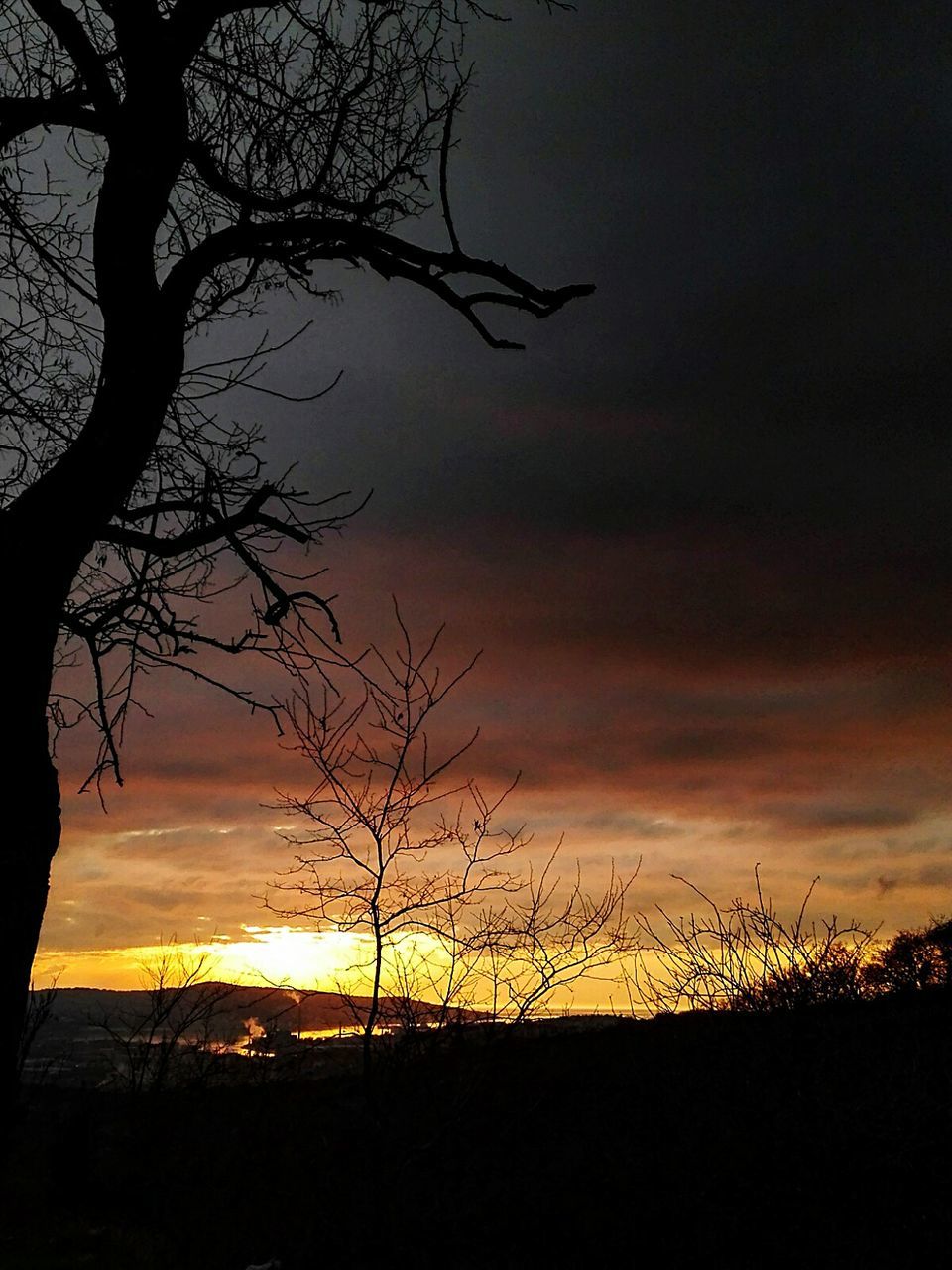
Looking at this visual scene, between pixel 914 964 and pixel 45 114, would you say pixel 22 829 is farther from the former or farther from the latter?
pixel 914 964

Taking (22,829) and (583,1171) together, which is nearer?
(22,829)

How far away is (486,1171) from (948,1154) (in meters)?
5.27

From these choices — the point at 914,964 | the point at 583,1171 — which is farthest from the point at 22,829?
the point at 914,964

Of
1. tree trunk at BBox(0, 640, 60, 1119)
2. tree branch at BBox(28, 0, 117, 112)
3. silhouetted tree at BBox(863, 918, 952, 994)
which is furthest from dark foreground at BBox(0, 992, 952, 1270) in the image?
tree branch at BBox(28, 0, 117, 112)

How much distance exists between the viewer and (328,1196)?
11.9 metres

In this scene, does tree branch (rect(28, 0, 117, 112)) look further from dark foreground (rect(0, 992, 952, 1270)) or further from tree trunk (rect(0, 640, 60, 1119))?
dark foreground (rect(0, 992, 952, 1270))

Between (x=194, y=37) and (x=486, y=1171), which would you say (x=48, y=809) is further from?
(x=486, y=1171)

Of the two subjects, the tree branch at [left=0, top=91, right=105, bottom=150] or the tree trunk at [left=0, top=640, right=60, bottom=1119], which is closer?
the tree trunk at [left=0, top=640, right=60, bottom=1119]

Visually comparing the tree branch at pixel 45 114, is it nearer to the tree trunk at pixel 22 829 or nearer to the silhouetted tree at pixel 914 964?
the tree trunk at pixel 22 829

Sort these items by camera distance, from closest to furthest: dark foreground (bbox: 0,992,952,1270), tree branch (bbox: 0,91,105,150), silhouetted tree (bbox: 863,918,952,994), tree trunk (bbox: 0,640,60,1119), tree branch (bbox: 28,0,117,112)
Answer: tree trunk (bbox: 0,640,60,1119) → tree branch (bbox: 28,0,117,112) → tree branch (bbox: 0,91,105,150) → dark foreground (bbox: 0,992,952,1270) → silhouetted tree (bbox: 863,918,952,994)

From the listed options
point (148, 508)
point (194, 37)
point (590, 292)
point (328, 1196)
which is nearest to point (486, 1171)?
point (328, 1196)

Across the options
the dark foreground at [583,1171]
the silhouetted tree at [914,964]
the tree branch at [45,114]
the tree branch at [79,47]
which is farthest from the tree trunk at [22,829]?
the silhouetted tree at [914,964]

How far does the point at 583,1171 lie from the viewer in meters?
11.6

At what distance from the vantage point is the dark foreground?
925cm
